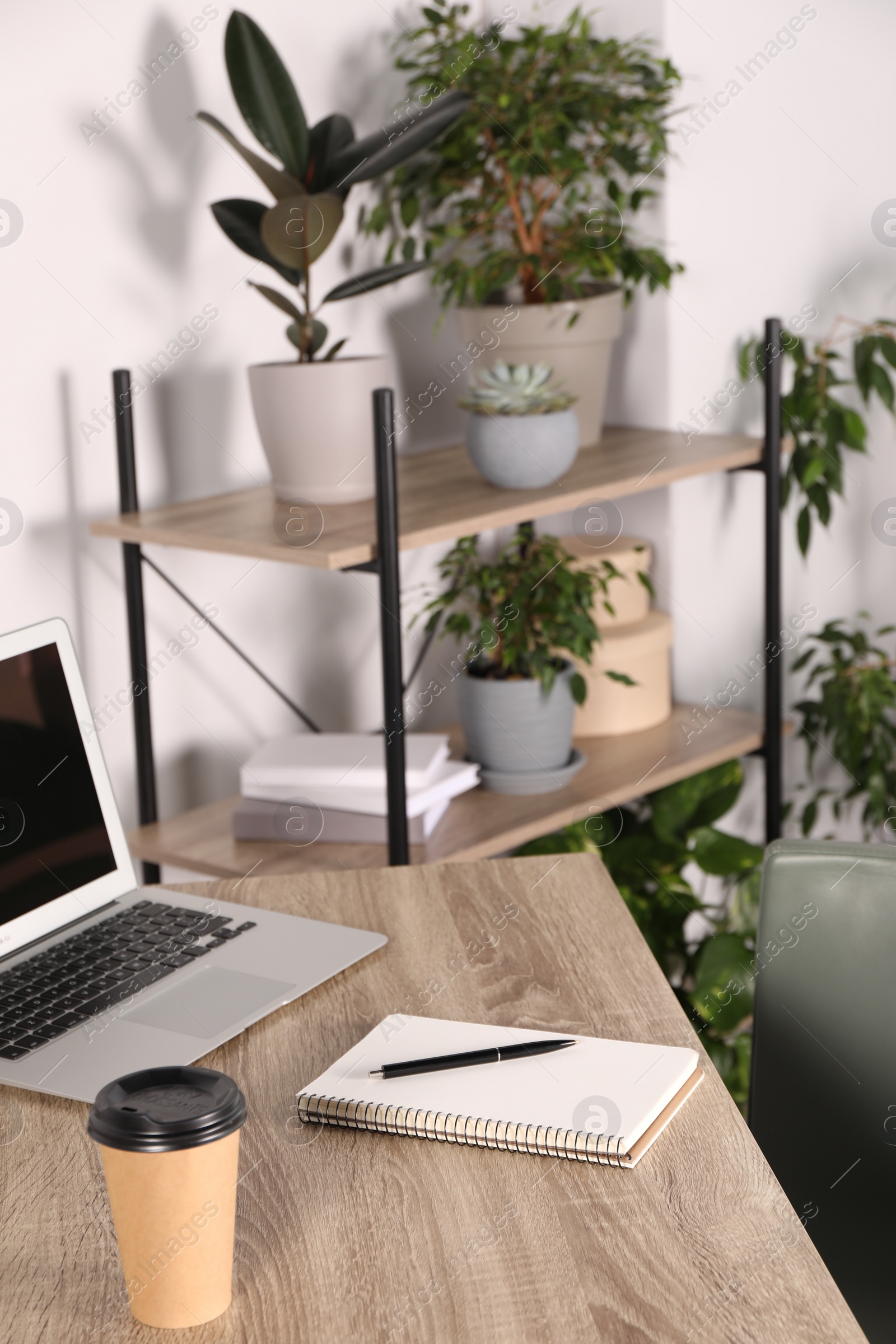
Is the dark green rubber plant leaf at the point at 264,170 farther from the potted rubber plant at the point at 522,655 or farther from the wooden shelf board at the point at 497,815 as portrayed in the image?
the wooden shelf board at the point at 497,815

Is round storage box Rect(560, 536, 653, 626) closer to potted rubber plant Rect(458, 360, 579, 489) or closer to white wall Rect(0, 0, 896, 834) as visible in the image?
white wall Rect(0, 0, 896, 834)

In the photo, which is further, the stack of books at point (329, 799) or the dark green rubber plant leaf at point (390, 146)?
the stack of books at point (329, 799)

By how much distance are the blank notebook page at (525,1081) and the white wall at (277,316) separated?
0.99 m

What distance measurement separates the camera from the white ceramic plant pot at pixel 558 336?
2064 millimetres

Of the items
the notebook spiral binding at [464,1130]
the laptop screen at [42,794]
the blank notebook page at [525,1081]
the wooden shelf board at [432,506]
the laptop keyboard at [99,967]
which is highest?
the wooden shelf board at [432,506]

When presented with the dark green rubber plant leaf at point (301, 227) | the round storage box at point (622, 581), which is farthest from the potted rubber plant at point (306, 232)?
the round storage box at point (622, 581)

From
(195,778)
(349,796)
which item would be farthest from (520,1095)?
(195,778)

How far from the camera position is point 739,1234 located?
2.46ft

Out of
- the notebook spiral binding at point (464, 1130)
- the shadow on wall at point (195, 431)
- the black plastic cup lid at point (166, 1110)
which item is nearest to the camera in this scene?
the black plastic cup lid at point (166, 1110)

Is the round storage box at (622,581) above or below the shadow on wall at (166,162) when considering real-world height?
below

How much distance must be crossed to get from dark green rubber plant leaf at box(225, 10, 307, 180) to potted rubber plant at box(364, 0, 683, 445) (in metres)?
0.39

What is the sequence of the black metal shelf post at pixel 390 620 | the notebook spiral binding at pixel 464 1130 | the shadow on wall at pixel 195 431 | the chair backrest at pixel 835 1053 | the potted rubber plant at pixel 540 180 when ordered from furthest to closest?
the potted rubber plant at pixel 540 180 < the shadow on wall at pixel 195 431 < the black metal shelf post at pixel 390 620 < the chair backrest at pixel 835 1053 < the notebook spiral binding at pixel 464 1130

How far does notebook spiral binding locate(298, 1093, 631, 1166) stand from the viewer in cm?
82

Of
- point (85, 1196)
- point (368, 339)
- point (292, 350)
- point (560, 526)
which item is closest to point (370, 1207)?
point (85, 1196)
